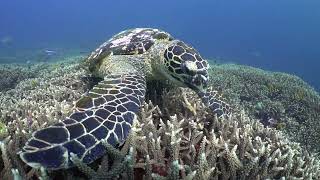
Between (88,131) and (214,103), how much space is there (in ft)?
7.66

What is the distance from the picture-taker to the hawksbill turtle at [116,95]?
8.30 ft

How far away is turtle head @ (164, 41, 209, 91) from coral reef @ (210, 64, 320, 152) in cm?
276

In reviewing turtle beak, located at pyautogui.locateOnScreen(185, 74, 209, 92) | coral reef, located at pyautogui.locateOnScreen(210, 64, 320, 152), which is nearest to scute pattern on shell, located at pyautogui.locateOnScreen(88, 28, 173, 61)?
turtle beak, located at pyautogui.locateOnScreen(185, 74, 209, 92)

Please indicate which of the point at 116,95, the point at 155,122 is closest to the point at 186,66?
the point at 155,122

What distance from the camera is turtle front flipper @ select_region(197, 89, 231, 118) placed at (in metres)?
4.65

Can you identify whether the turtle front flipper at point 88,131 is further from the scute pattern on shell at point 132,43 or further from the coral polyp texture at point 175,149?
the scute pattern on shell at point 132,43

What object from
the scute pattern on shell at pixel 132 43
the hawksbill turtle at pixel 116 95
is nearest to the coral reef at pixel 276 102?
the scute pattern on shell at pixel 132 43

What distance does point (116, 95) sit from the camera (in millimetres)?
3686

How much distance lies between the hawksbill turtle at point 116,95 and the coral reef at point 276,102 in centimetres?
270

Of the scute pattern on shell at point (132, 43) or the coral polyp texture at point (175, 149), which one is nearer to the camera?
the coral polyp texture at point (175, 149)

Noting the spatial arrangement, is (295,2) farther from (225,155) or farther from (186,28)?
(225,155)

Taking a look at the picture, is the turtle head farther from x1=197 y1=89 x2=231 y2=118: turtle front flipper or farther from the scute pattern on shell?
the scute pattern on shell

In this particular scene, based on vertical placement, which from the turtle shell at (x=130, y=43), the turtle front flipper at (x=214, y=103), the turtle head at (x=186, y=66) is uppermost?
the turtle shell at (x=130, y=43)

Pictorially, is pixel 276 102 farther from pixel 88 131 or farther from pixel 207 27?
pixel 207 27
